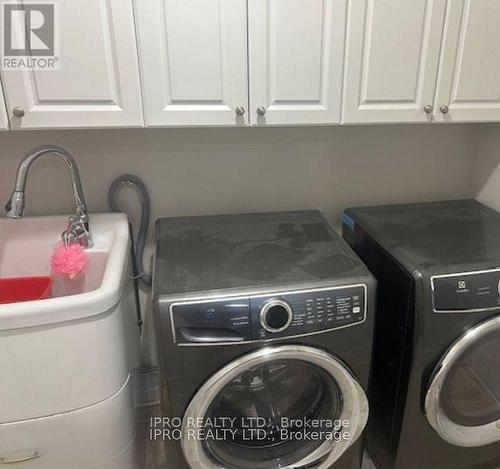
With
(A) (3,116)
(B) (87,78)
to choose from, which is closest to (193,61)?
(B) (87,78)

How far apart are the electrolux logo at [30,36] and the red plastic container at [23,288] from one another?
0.74 m

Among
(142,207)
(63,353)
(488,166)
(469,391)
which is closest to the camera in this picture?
(63,353)

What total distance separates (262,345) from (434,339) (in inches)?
22.4

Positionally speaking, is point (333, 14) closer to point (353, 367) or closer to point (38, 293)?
point (353, 367)

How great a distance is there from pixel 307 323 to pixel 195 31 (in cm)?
92

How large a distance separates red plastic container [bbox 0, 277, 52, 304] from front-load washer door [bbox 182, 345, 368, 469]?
2.40 ft

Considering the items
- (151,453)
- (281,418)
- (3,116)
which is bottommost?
(151,453)

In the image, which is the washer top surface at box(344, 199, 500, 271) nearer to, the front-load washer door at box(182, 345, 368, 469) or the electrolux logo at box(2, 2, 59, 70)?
the front-load washer door at box(182, 345, 368, 469)

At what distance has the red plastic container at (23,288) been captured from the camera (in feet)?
4.83

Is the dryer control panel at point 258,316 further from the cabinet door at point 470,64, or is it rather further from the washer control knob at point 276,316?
the cabinet door at point 470,64

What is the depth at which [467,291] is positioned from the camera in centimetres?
126

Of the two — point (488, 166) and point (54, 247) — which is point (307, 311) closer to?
point (54, 247)

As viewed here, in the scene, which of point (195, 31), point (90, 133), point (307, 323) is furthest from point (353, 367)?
point (90, 133)

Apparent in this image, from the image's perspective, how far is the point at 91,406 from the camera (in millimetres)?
1207
